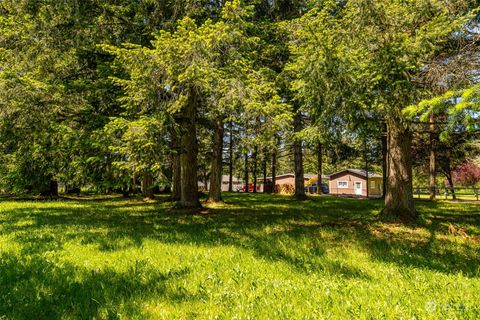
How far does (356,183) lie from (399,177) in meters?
38.5

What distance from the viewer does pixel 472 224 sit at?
9.70 metres

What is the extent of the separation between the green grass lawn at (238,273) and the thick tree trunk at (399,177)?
1.35 m

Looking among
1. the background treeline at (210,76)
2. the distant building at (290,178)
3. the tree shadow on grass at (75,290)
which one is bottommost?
the tree shadow on grass at (75,290)

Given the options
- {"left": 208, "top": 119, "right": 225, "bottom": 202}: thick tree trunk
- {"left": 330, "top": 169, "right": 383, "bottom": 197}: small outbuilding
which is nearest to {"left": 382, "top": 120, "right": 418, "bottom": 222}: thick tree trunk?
{"left": 208, "top": 119, "right": 225, "bottom": 202}: thick tree trunk

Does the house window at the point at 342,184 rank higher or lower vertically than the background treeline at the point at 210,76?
lower

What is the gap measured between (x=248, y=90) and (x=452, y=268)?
5806mm

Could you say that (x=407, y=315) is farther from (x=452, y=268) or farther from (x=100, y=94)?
(x=100, y=94)

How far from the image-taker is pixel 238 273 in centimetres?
471

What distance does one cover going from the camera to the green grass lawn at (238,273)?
11.5 ft

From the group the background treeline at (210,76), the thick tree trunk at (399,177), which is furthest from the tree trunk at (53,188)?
the thick tree trunk at (399,177)

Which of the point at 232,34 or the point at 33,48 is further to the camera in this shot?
the point at 33,48

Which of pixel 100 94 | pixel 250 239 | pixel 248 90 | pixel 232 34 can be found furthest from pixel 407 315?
pixel 100 94

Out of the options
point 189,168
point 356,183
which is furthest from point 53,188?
point 356,183

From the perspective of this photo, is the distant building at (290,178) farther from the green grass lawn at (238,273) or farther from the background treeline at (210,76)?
the green grass lawn at (238,273)
